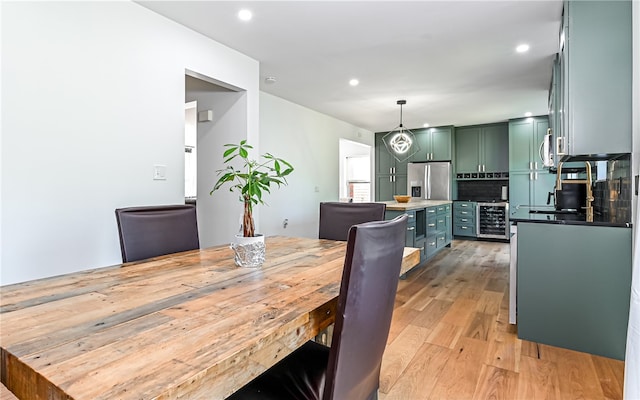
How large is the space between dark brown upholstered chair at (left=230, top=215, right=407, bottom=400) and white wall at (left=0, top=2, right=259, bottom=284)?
1673mm

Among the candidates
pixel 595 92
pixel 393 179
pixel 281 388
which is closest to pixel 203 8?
pixel 281 388

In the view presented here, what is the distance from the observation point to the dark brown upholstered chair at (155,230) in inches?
65.2

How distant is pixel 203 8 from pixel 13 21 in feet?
3.55

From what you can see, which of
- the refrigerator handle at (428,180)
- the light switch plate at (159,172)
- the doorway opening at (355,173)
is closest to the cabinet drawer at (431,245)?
the refrigerator handle at (428,180)

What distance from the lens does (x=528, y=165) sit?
6004mm

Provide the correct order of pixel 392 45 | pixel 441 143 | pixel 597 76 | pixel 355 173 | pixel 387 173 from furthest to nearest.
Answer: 1. pixel 355 173
2. pixel 387 173
3. pixel 441 143
4. pixel 392 45
5. pixel 597 76

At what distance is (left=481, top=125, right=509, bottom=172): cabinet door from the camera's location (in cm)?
657

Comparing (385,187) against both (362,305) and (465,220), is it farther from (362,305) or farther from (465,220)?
(362,305)

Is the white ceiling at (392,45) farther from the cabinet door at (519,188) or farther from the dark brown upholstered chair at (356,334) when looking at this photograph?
the dark brown upholstered chair at (356,334)

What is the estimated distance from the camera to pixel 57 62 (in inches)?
78.1

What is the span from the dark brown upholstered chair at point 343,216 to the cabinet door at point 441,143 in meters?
5.14

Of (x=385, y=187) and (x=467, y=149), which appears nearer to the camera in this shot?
(x=467, y=149)

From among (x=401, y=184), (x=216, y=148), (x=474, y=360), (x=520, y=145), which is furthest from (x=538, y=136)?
(x=216, y=148)

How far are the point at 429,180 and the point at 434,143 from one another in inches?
29.9
